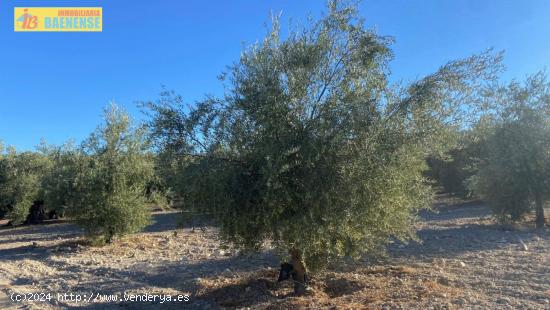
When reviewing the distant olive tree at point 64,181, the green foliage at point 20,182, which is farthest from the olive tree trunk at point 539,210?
the green foliage at point 20,182

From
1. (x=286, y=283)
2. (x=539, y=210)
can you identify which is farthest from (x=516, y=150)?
(x=286, y=283)

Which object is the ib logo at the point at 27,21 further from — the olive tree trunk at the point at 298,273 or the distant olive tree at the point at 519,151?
the distant olive tree at the point at 519,151

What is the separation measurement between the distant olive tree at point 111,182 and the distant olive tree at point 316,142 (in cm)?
907

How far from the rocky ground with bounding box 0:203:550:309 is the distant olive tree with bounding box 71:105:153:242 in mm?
919

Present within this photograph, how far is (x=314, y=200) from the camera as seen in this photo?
22.2 feet

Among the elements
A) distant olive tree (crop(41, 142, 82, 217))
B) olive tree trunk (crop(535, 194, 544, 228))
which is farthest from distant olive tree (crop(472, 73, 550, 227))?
distant olive tree (crop(41, 142, 82, 217))

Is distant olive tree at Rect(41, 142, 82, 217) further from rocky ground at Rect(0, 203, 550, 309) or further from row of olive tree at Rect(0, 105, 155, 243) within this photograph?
rocky ground at Rect(0, 203, 550, 309)

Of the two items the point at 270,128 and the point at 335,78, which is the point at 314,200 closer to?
the point at 270,128

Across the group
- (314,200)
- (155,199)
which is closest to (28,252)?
(155,199)

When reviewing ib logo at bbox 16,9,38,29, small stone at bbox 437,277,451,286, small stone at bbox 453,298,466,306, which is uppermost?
ib logo at bbox 16,9,38,29

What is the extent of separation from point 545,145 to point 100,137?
617 inches

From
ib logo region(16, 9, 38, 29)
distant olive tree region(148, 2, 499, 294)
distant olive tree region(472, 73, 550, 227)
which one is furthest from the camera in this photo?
Result: distant olive tree region(472, 73, 550, 227)

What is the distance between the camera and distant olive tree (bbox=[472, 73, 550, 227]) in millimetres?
15391

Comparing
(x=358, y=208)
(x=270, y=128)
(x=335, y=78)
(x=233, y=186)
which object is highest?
(x=335, y=78)
